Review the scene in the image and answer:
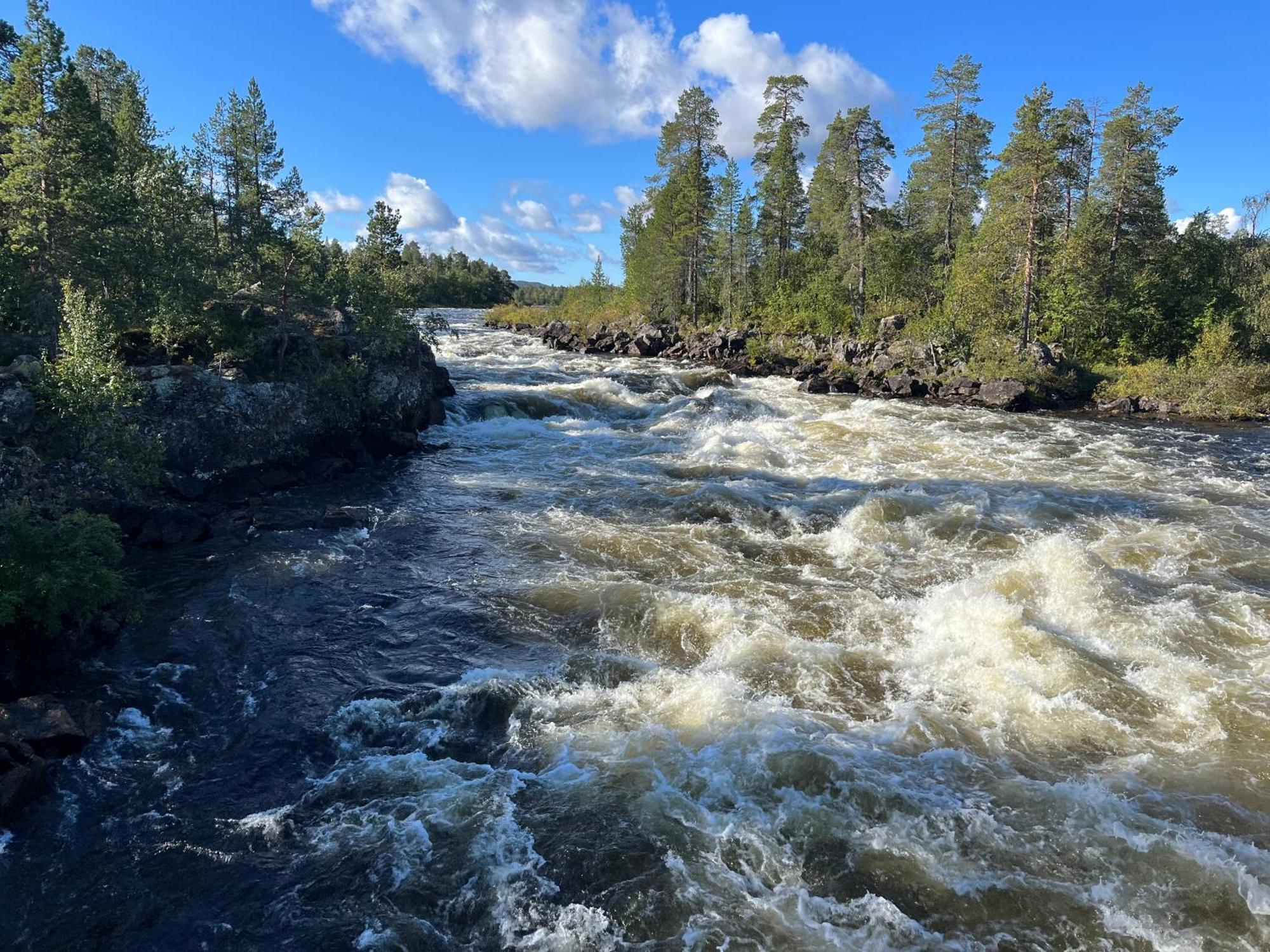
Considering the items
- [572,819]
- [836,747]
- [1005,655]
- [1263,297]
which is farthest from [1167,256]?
[572,819]

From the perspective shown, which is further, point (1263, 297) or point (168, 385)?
point (1263, 297)

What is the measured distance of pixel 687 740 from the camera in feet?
29.1

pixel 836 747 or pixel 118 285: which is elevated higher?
pixel 118 285

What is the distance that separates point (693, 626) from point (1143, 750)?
6.45 metres

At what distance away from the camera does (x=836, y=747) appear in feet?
28.3

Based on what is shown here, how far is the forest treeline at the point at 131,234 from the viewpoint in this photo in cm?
1878

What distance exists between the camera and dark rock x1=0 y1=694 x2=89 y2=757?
334 inches

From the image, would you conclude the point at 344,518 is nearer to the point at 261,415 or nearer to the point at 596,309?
the point at 261,415

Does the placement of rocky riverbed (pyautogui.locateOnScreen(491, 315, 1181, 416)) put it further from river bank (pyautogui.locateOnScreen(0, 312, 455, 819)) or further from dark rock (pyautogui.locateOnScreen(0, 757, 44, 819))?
dark rock (pyautogui.locateOnScreen(0, 757, 44, 819))

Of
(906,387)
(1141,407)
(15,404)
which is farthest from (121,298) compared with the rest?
(1141,407)

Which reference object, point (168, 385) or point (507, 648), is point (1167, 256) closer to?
point (507, 648)

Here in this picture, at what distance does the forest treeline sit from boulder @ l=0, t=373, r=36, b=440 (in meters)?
4.59

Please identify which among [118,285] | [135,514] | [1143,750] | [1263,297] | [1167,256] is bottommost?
[1143,750]

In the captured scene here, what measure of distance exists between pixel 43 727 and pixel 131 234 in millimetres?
17537
